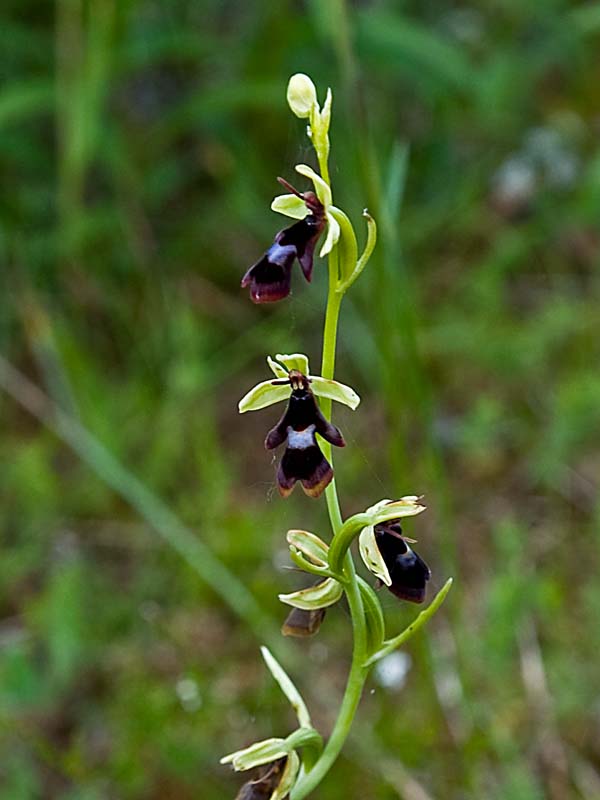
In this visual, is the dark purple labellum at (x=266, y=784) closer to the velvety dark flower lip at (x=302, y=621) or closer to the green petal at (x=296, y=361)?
the velvety dark flower lip at (x=302, y=621)

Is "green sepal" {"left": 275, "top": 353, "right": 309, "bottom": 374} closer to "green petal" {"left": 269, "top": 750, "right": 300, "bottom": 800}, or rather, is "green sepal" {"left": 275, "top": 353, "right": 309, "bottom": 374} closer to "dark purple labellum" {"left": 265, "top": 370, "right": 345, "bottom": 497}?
"dark purple labellum" {"left": 265, "top": 370, "right": 345, "bottom": 497}

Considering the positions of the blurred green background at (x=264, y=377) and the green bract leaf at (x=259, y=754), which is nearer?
the green bract leaf at (x=259, y=754)

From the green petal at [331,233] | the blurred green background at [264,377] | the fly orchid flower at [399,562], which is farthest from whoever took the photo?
the blurred green background at [264,377]

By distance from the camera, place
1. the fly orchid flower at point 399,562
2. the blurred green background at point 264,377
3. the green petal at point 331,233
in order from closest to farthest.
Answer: the green petal at point 331,233 < the fly orchid flower at point 399,562 < the blurred green background at point 264,377

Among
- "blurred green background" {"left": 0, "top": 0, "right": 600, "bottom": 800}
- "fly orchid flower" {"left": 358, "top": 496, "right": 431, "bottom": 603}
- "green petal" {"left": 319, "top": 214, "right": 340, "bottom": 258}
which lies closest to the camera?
"green petal" {"left": 319, "top": 214, "right": 340, "bottom": 258}

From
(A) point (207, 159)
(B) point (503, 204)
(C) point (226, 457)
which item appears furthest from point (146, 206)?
(B) point (503, 204)

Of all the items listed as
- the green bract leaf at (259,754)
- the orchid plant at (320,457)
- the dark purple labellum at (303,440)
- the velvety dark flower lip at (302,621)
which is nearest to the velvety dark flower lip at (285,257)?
the orchid plant at (320,457)

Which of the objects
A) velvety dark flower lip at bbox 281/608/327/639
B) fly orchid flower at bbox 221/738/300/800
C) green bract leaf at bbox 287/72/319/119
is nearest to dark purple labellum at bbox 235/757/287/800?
fly orchid flower at bbox 221/738/300/800
